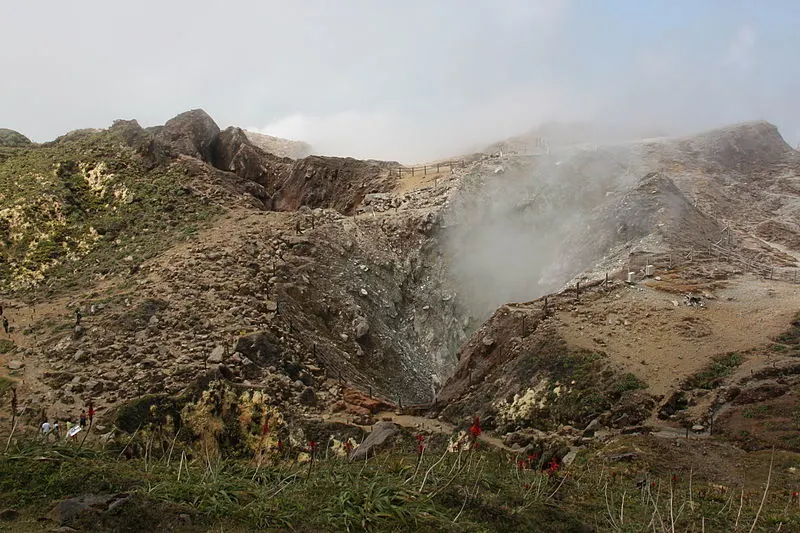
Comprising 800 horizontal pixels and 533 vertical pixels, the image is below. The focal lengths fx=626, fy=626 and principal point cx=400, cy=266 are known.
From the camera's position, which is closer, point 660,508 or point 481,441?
point 660,508

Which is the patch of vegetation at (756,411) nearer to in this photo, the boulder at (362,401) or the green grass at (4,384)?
the boulder at (362,401)

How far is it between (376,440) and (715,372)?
34.5ft

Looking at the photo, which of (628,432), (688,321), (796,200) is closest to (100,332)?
(628,432)

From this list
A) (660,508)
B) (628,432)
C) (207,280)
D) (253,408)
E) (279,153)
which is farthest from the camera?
(279,153)

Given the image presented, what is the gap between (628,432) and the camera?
667 inches

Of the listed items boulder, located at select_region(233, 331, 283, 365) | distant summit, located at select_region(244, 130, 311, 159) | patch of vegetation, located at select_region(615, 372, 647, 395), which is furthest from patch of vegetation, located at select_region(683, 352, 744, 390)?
distant summit, located at select_region(244, 130, 311, 159)

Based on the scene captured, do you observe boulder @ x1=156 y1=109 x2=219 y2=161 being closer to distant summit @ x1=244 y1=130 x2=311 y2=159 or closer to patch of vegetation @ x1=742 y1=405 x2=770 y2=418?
distant summit @ x1=244 y1=130 x2=311 y2=159

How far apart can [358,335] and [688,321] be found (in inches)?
480

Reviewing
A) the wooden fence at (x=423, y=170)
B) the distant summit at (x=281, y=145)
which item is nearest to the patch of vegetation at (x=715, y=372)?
the wooden fence at (x=423, y=170)

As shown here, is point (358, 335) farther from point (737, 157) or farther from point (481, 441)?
point (737, 157)

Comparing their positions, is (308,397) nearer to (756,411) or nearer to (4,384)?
(4,384)

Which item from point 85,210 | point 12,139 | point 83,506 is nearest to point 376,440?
point 83,506

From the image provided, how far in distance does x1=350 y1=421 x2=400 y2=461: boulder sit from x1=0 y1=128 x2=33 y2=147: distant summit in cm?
3201

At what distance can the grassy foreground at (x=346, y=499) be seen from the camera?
8117 mm
